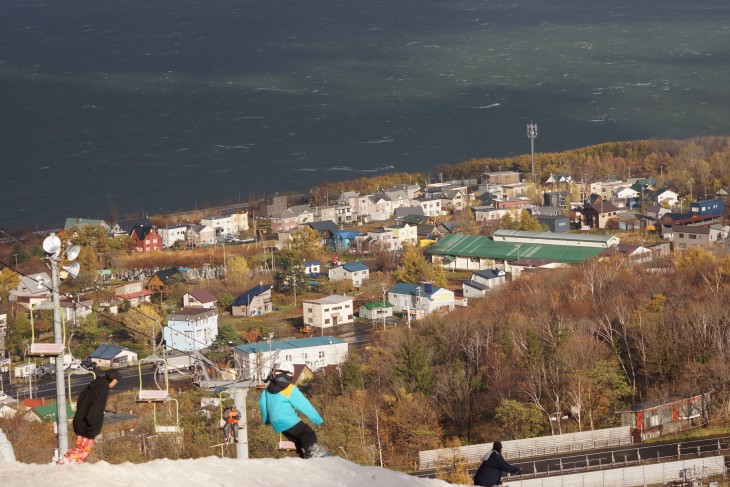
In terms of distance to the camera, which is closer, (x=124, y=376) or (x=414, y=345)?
(x=414, y=345)

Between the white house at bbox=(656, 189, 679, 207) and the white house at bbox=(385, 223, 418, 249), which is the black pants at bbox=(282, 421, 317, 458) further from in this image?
the white house at bbox=(656, 189, 679, 207)

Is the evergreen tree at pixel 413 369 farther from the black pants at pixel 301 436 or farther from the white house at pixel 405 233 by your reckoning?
the white house at pixel 405 233

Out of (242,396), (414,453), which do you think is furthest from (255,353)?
(242,396)

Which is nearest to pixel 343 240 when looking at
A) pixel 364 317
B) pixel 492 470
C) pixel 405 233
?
pixel 405 233

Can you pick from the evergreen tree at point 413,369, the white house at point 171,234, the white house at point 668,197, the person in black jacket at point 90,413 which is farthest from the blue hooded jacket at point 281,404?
the white house at point 668,197

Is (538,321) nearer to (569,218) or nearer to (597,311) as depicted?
(597,311)

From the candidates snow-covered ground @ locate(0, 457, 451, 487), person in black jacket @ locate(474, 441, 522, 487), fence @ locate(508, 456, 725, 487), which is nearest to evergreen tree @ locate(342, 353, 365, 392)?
fence @ locate(508, 456, 725, 487)
